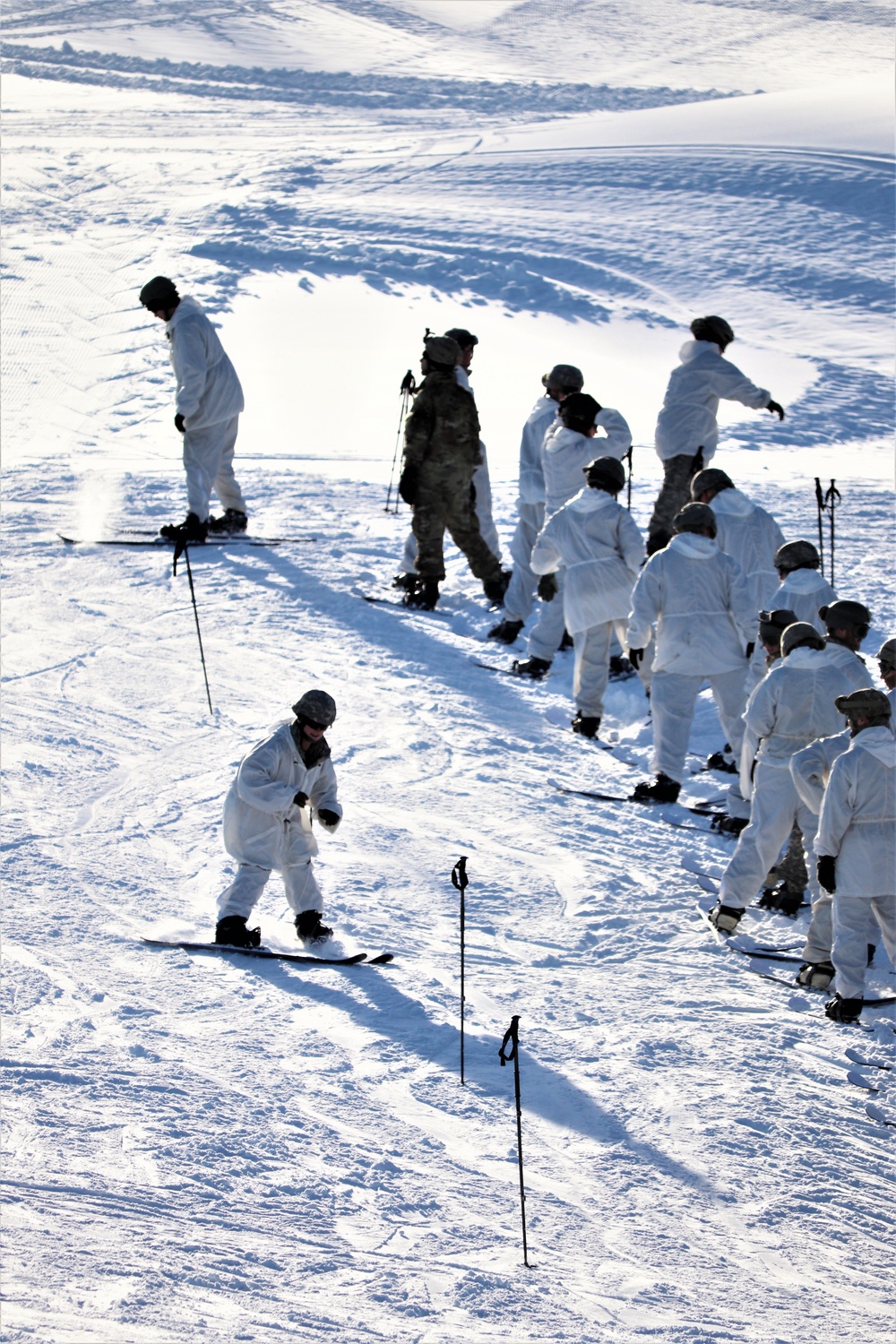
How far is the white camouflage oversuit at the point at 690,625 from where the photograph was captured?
799 cm

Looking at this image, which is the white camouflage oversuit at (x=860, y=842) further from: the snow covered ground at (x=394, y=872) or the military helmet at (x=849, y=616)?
the military helmet at (x=849, y=616)

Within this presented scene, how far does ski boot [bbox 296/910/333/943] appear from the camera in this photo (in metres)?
6.35

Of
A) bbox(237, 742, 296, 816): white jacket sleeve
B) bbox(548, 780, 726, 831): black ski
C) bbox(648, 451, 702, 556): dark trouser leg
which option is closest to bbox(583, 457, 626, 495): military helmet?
bbox(548, 780, 726, 831): black ski

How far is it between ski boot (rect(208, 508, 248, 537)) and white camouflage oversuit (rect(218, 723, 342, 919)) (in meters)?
6.29

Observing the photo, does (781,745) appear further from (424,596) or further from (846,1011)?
(424,596)

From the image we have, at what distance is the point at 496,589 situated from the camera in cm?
1128

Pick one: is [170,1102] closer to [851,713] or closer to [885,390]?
[851,713]

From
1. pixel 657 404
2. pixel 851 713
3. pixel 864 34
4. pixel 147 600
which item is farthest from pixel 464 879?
pixel 864 34

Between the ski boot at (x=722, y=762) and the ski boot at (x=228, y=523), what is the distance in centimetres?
504

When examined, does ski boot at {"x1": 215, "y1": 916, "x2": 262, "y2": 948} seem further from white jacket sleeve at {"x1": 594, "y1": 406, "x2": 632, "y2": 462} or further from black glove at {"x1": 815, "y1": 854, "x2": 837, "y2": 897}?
white jacket sleeve at {"x1": 594, "y1": 406, "x2": 632, "y2": 462}

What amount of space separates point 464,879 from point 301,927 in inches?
55.1

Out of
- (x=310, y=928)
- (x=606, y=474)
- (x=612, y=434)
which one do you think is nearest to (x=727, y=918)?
(x=310, y=928)

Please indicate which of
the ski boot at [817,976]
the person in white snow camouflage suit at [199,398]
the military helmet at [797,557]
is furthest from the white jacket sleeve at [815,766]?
the person in white snow camouflage suit at [199,398]

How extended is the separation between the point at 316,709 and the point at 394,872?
57.2 inches
